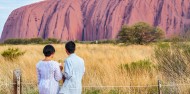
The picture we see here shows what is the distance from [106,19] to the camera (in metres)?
88.4

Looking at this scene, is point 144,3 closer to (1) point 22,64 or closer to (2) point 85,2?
(2) point 85,2

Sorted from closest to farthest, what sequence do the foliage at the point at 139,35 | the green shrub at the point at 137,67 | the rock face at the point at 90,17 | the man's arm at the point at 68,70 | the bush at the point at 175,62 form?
the man's arm at the point at 68,70 → the bush at the point at 175,62 → the green shrub at the point at 137,67 → the foliage at the point at 139,35 → the rock face at the point at 90,17

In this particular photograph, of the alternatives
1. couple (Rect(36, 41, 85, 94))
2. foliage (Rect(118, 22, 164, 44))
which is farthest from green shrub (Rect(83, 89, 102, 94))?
foliage (Rect(118, 22, 164, 44))

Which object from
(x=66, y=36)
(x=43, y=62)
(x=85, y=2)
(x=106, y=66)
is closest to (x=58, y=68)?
(x=43, y=62)

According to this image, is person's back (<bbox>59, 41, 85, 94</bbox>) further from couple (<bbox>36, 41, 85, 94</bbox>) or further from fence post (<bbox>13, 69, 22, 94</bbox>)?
fence post (<bbox>13, 69, 22, 94</bbox>)

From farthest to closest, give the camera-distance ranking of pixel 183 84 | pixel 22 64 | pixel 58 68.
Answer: pixel 22 64 → pixel 183 84 → pixel 58 68

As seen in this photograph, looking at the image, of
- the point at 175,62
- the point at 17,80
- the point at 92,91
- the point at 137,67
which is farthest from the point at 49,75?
the point at 175,62

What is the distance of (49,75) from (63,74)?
21cm

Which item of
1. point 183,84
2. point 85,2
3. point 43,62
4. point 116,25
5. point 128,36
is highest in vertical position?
point 85,2

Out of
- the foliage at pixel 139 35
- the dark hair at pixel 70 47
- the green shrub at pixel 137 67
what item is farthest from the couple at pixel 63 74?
the foliage at pixel 139 35

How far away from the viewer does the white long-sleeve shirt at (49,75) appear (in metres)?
5.58

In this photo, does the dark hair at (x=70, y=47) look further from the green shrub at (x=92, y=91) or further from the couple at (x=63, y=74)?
the green shrub at (x=92, y=91)

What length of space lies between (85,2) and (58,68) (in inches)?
3680

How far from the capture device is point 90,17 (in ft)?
301
